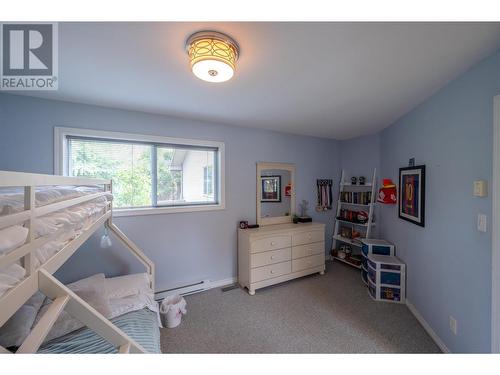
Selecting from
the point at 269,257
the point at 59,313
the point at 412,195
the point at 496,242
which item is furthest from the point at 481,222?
the point at 59,313

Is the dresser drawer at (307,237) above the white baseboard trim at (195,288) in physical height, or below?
above

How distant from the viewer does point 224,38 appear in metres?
1.07

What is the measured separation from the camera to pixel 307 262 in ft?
9.44

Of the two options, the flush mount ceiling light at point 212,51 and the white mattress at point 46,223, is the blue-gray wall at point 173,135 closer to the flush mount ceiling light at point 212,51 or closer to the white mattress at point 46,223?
the white mattress at point 46,223

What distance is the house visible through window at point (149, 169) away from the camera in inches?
80.6

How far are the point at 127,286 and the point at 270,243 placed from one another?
1643 millimetres

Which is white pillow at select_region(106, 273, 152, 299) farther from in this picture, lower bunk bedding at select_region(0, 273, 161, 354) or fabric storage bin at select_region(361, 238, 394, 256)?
fabric storage bin at select_region(361, 238, 394, 256)

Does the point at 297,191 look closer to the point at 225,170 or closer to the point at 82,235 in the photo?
the point at 225,170

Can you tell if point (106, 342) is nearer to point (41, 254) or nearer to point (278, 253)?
point (41, 254)

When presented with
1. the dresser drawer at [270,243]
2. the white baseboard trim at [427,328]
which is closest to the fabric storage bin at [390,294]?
the white baseboard trim at [427,328]

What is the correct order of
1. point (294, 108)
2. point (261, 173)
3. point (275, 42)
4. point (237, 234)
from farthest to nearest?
1. point (261, 173)
2. point (237, 234)
3. point (294, 108)
4. point (275, 42)

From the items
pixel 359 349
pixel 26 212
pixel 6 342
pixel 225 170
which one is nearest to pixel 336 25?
pixel 26 212

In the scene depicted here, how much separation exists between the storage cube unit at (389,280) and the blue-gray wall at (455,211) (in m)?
0.09
